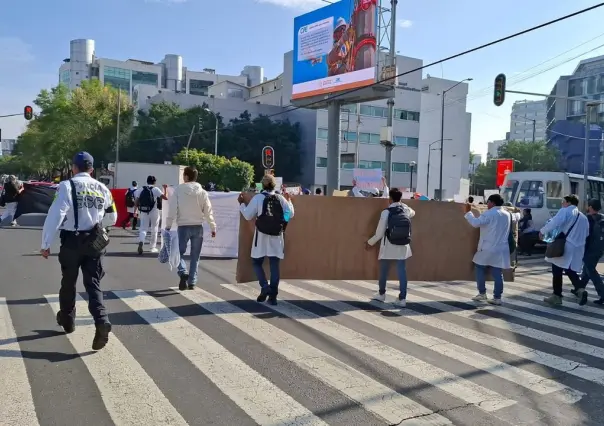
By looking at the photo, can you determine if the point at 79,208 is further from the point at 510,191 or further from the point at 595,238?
the point at 510,191

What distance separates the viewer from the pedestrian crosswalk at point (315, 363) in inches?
167

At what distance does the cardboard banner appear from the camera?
12.2 metres

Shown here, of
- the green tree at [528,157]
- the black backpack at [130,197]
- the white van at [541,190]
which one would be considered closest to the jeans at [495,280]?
the black backpack at [130,197]

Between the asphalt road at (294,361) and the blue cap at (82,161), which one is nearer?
the asphalt road at (294,361)

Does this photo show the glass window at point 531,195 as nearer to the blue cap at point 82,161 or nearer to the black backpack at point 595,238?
the black backpack at point 595,238

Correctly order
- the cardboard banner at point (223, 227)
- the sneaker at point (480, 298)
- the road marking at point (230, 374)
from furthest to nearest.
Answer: the cardboard banner at point (223, 227) < the sneaker at point (480, 298) < the road marking at point (230, 374)

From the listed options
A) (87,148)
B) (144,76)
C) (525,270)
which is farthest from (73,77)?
(525,270)

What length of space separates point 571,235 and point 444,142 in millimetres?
61401

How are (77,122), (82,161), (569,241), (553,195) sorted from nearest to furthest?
(82,161) < (569,241) < (553,195) < (77,122)

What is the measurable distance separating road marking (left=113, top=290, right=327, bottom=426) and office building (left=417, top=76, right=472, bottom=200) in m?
60.4

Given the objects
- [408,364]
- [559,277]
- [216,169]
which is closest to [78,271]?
[408,364]

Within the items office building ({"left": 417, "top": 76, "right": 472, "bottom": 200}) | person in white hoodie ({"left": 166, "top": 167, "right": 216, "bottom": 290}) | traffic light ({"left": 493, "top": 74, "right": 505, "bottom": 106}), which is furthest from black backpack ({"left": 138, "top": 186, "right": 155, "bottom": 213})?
office building ({"left": 417, "top": 76, "right": 472, "bottom": 200})

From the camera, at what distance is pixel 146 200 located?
1240 centimetres

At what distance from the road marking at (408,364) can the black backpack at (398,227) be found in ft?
5.58
